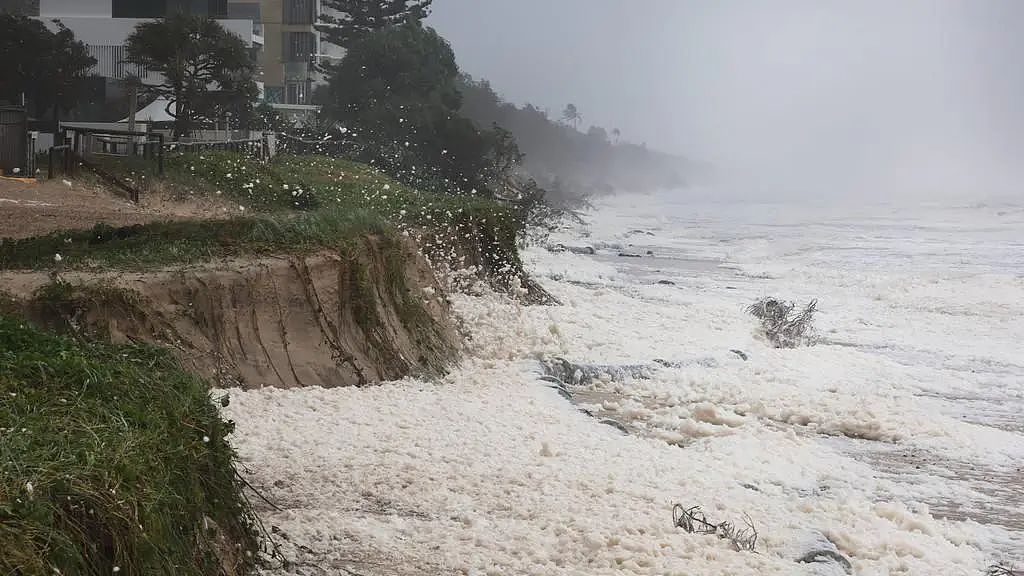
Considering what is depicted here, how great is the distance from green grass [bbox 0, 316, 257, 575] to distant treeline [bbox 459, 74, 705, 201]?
196 feet

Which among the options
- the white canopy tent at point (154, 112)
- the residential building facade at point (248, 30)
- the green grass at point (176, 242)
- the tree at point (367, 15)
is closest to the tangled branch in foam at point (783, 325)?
the green grass at point (176, 242)

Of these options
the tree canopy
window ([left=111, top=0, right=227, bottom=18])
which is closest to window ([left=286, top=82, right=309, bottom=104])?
the tree canopy

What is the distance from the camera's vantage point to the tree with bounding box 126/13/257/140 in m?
32.7

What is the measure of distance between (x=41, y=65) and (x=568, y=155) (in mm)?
81526

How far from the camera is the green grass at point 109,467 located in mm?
4500

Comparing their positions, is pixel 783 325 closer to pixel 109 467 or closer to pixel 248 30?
pixel 109 467

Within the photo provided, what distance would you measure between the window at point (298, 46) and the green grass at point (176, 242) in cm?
5951

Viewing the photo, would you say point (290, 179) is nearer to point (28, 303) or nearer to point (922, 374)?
point (922, 374)

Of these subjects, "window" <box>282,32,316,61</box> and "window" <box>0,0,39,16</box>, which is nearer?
"window" <box>0,0,39,16</box>

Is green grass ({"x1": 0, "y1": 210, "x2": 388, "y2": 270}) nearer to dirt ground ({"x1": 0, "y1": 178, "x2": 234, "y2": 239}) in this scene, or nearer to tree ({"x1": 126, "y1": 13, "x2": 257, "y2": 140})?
dirt ground ({"x1": 0, "y1": 178, "x2": 234, "y2": 239})

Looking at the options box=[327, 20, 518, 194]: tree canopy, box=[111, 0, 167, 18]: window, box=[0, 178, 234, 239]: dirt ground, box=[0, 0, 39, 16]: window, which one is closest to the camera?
box=[0, 178, 234, 239]: dirt ground

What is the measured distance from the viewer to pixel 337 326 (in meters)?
12.6

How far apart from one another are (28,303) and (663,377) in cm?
691

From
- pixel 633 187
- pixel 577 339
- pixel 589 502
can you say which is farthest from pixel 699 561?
pixel 633 187
